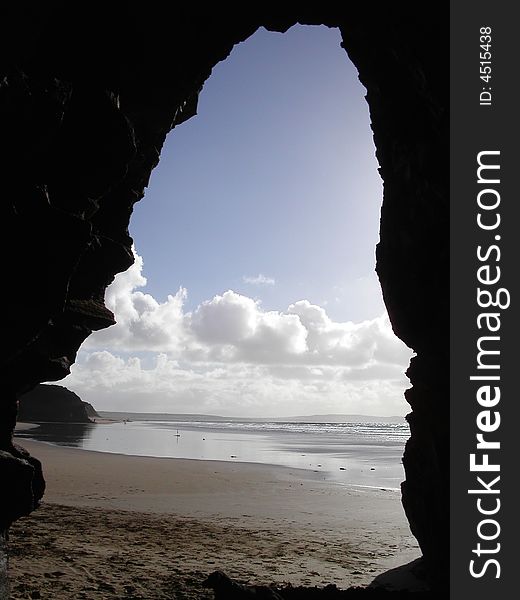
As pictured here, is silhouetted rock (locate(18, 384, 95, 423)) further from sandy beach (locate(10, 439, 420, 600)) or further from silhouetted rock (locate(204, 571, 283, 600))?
silhouetted rock (locate(204, 571, 283, 600))

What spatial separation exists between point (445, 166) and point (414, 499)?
26.9 ft

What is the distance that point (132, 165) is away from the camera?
1532cm

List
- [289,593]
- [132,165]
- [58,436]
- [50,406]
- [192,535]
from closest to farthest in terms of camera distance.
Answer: [289,593] → [192,535] → [132,165] → [58,436] → [50,406]

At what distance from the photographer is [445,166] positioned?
10430 millimetres

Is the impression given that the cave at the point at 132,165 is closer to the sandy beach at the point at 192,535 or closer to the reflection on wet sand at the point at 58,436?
the sandy beach at the point at 192,535

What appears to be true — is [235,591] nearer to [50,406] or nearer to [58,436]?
[58,436]

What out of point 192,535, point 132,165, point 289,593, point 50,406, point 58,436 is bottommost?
point 50,406

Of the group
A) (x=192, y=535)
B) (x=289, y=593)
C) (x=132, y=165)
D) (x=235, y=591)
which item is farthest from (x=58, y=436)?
(x=235, y=591)

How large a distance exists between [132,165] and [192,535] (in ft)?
38.1

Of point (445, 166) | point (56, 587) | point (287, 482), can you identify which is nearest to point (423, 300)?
point (445, 166)

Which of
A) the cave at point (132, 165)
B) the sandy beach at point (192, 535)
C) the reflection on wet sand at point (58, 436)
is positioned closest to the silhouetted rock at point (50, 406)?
the reflection on wet sand at point (58, 436)

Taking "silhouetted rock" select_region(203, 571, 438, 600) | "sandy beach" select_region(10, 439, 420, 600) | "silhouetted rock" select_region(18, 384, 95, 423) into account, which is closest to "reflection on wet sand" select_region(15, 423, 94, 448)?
"sandy beach" select_region(10, 439, 420, 600)

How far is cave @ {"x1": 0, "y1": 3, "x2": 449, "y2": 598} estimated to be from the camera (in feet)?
32.3

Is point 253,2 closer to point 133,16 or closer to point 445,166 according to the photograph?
point 133,16
